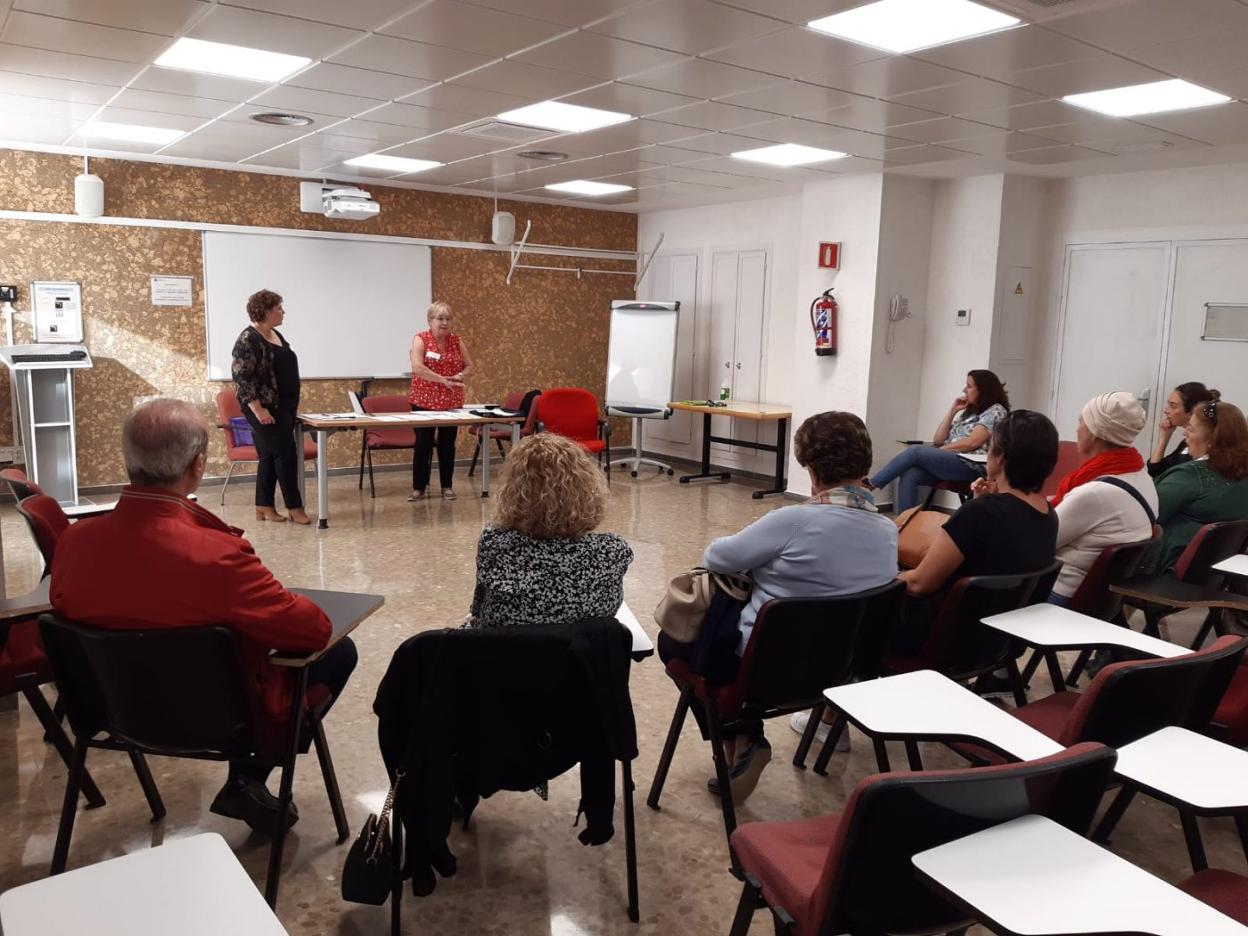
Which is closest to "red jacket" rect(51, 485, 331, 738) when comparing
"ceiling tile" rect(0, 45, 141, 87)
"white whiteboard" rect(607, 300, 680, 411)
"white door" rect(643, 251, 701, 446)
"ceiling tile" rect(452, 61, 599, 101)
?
"ceiling tile" rect(452, 61, 599, 101)

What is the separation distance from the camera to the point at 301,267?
25.5ft

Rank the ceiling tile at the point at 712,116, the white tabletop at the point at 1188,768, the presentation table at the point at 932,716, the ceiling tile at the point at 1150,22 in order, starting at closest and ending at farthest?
1. the white tabletop at the point at 1188,768
2. the presentation table at the point at 932,716
3. the ceiling tile at the point at 1150,22
4. the ceiling tile at the point at 712,116

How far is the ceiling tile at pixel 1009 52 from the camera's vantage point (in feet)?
11.8

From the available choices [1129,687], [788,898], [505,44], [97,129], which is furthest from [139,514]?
[97,129]

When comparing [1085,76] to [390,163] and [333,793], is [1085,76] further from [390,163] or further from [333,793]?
Answer: [390,163]

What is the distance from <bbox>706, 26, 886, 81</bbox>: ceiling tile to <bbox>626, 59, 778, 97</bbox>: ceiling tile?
10 centimetres

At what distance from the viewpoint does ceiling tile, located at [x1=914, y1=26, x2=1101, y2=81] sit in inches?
142

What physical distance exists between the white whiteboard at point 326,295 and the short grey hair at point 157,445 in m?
5.81

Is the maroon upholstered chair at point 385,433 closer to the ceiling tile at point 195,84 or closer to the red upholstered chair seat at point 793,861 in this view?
the ceiling tile at point 195,84

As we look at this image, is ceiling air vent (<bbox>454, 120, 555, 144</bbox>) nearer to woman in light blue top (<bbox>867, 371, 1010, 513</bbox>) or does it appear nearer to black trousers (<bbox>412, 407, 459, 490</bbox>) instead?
black trousers (<bbox>412, 407, 459, 490</bbox>)

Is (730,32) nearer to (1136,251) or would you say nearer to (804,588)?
(804,588)

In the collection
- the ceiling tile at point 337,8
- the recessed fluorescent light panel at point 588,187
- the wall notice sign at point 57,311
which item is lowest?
the wall notice sign at point 57,311

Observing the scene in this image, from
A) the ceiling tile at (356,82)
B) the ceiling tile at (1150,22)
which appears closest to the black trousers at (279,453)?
the ceiling tile at (356,82)

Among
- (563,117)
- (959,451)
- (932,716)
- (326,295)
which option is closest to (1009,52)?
(563,117)
